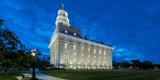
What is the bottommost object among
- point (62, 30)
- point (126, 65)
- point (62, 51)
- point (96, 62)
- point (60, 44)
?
point (126, 65)

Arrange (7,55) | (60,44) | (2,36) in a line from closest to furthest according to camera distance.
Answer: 1. (2,36)
2. (7,55)
3. (60,44)

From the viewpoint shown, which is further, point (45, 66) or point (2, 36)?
point (45, 66)

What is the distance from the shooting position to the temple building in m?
45.6

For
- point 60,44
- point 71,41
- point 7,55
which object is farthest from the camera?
point 71,41

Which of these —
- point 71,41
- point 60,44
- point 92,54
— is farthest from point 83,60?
point 60,44

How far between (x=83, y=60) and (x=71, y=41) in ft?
41.4

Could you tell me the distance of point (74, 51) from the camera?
164ft

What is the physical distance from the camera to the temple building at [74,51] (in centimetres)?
4556

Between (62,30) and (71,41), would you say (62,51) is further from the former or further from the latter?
(62,30)

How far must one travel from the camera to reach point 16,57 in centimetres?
397

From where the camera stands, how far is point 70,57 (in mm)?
47781

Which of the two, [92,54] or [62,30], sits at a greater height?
[62,30]

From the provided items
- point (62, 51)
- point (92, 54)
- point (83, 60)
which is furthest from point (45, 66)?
point (92, 54)

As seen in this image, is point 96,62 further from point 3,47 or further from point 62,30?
point 3,47
